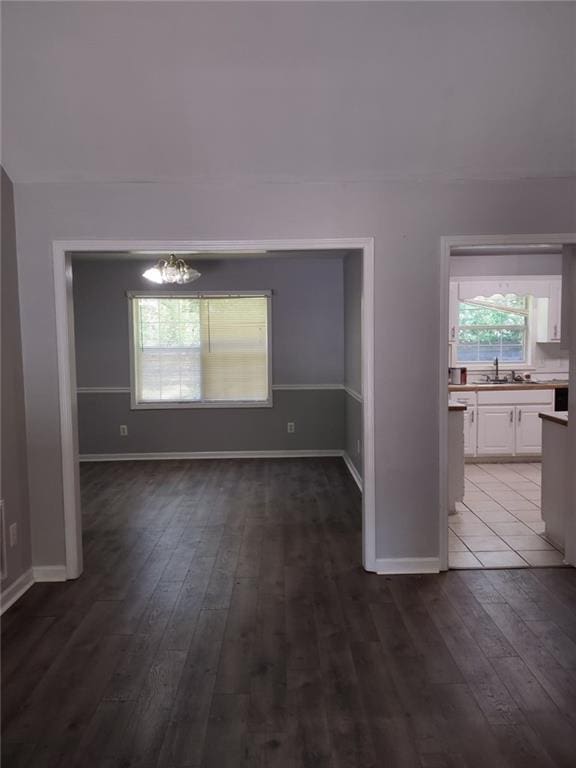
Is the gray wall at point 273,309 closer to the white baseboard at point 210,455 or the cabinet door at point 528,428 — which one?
the white baseboard at point 210,455

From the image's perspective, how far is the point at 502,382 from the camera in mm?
6305

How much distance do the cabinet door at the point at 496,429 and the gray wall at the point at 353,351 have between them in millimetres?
1472

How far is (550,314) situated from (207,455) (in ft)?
14.5

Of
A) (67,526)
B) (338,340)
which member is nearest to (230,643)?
(67,526)

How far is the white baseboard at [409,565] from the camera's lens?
3.28 m

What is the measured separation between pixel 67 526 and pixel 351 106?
112 inches

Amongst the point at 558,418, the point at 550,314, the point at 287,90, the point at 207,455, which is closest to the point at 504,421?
the point at 550,314

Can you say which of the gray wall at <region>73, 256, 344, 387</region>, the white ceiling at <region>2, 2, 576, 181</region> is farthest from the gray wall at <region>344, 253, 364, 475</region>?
the white ceiling at <region>2, 2, 576, 181</region>

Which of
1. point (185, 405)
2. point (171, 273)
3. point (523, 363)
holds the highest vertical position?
point (171, 273)

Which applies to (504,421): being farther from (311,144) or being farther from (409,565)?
(311,144)

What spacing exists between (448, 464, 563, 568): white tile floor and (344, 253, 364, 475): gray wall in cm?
114

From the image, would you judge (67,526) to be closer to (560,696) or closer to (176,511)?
(176,511)

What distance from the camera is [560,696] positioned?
214 cm

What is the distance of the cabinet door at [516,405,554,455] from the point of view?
598 cm
